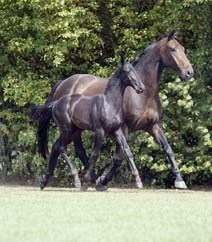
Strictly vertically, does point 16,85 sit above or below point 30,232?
below

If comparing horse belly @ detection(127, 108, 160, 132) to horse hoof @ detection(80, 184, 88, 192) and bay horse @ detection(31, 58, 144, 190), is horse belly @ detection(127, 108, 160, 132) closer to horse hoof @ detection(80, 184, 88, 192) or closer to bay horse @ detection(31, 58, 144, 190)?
bay horse @ detection(31, 58, 144, 190)

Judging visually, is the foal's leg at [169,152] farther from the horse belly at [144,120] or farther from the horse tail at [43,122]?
the horse tail at [43,122]

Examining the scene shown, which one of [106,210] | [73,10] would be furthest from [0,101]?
[106,210]

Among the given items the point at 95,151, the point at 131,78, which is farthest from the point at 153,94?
the point at 95,151

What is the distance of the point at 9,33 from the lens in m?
22.1

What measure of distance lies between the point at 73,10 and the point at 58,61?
120 cm

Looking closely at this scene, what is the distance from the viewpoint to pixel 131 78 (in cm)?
1741

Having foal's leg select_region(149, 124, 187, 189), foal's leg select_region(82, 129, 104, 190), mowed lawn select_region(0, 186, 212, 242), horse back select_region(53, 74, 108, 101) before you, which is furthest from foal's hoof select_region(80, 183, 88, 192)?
horse back select_region(53, 74, 108, 101)

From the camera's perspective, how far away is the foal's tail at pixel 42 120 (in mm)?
19375

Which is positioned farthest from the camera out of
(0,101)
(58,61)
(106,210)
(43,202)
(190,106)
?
(0,101)

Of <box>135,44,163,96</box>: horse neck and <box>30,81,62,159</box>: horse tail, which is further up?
<box>135,44,163,96</box>: horse neck

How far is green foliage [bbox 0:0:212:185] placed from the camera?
20219mm

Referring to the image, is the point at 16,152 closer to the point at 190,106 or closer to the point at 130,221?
the point at 190,106

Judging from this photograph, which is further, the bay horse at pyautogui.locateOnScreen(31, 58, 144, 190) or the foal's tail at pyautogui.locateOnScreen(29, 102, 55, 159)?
the foal's tail at pyautogui.locateOnScreen(29, 102, 55, 159)
